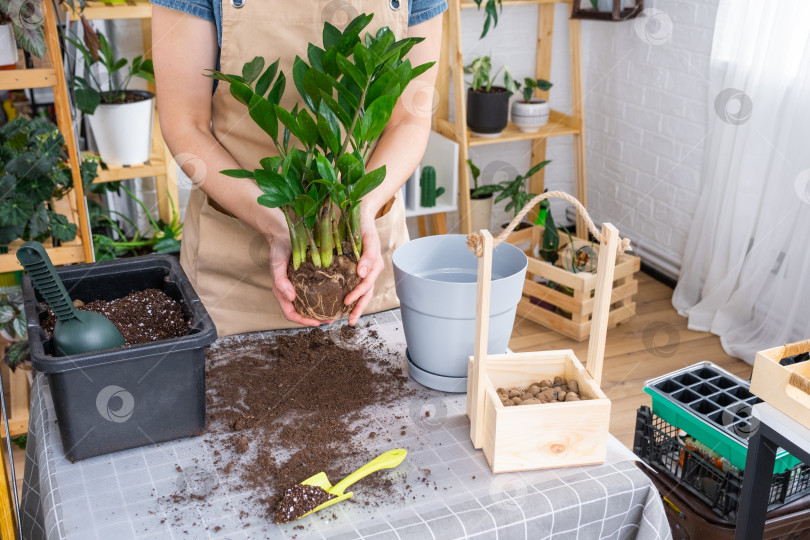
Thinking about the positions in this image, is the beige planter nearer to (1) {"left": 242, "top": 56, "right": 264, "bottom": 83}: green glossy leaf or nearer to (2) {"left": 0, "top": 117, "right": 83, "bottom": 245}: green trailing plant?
(2) {"left": 0, "top": 117, "right": 83, "bottom": 245}: green trailing plant

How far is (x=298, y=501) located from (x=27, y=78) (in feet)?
4.65

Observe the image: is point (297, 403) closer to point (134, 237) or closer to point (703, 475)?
point (703, 475)

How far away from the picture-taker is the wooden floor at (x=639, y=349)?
8.10ft

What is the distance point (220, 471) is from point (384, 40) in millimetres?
577

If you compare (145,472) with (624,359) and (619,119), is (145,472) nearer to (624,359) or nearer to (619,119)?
(624,359)

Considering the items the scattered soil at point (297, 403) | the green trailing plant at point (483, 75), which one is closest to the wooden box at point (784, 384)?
the scattered soil at point (297, 403)

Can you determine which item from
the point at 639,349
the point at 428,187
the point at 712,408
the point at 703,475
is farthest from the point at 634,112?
the point at 703,475

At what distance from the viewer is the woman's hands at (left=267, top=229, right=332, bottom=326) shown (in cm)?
110

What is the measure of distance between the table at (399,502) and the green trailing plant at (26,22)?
1142 millimetres

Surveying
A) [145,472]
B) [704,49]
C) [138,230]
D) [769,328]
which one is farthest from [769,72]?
[145,472]

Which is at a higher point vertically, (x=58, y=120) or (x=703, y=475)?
(x=58, y=120)

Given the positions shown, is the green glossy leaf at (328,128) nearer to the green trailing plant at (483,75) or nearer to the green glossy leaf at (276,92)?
the green glossy leaf at (276,92)

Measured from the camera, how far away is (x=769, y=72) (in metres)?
2.55

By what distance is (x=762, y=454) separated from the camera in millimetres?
1136
